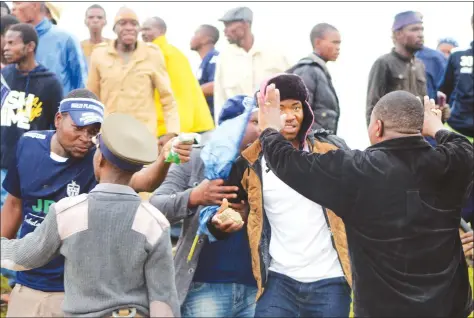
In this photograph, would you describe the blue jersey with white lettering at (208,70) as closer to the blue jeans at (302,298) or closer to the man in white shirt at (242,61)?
the man in white shirt at (242,61)

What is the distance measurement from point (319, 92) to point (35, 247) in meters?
4.99

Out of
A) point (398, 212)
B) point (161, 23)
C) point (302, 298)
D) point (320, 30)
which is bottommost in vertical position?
point (302, 298)

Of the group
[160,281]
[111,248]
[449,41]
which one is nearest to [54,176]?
[111,248]

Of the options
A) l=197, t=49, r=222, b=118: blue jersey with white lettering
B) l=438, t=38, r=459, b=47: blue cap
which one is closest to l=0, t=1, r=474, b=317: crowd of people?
l=197, t=49, r=222, b=118: blue jersey with white lettering

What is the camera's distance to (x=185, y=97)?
1059 cm

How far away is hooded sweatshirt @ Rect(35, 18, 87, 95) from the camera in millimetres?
10039

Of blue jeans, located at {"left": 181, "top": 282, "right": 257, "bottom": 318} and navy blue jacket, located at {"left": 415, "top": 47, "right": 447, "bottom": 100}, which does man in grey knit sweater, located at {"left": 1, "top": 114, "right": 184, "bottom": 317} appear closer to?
blue jeans, located at {"left": 181, "top": 282, "right": 257, "bottom": 318}

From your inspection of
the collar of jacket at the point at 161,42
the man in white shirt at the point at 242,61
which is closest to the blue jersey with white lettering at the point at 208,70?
the collar of jacket at the point at 161,42

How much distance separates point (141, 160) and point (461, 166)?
168 cm

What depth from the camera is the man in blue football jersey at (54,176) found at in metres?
5.50

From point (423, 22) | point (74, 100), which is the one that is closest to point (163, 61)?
point (423, 22)

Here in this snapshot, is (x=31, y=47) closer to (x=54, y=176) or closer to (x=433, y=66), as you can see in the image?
(x=54, y=176)

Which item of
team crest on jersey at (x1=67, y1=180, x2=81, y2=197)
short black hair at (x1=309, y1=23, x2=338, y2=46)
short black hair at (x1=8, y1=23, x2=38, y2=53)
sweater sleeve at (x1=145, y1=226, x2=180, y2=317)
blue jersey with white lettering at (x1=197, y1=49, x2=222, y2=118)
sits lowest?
blue jersey with white lettering at (x1=197, y1=49, x2=222, y2=118)

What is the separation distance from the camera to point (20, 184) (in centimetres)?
568
